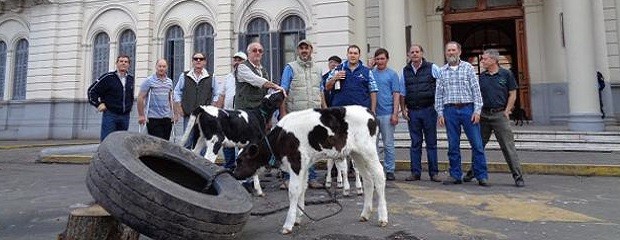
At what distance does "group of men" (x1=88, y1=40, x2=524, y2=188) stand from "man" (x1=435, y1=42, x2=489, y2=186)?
13 millimetres

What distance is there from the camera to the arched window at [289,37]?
13469 mm

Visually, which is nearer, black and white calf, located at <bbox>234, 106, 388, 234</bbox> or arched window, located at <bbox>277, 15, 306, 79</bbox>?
black and white calf, located at <bbox>234, 106, 388, 234</bbox>

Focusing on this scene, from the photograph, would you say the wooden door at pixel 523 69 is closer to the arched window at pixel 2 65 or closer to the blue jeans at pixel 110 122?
the blue jeans at pixel 110 122

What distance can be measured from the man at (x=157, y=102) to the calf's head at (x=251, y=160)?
2829 mm

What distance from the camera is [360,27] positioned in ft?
41.0

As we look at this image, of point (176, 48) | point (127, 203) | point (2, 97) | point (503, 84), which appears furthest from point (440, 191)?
point (2, 97)

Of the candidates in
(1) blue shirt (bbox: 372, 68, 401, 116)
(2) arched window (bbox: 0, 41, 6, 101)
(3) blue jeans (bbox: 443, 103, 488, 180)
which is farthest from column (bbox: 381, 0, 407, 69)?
(2) arched window (bbox: 0, 41, 6, 101)

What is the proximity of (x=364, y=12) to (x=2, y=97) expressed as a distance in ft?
52.7

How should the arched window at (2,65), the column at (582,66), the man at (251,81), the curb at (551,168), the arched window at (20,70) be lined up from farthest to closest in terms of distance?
the arched window at (2,65) → the arched window at (20,70) → the column at (582,66) → the curb at (551,168) → the man at (251,81)

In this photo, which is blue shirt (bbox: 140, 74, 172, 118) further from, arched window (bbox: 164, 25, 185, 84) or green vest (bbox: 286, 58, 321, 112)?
arched window (bbox: 164, 25, 185, 84)

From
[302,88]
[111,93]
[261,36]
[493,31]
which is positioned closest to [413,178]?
[302,88]

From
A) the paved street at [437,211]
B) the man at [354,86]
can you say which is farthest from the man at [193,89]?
the man at [354,86]

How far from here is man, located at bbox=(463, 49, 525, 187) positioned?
5.63m

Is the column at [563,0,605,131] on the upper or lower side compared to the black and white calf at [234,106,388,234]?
upper
